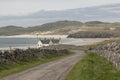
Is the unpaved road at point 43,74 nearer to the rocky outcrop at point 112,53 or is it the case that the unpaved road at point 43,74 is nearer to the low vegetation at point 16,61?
the low vegetation at point 16,61

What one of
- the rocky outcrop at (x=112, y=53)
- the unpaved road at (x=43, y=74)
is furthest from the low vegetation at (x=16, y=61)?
the rocky outcrop at (x=112, y=53)

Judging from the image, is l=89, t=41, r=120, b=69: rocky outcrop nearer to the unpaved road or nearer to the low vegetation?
the unpaved road

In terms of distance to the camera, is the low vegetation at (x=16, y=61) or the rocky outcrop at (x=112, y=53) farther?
the low vegetation at (x=16, y=61)

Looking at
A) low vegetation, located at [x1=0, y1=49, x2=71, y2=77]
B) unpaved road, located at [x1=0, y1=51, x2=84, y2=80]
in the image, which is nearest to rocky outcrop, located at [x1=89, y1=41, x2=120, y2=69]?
unpaved road, located at [x1=0, y1=51, x2=84, y2=80]

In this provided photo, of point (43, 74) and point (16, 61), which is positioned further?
point (16, 61)

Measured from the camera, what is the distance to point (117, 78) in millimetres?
36656

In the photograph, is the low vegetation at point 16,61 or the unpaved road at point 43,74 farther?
the low vegetation at point 16,61

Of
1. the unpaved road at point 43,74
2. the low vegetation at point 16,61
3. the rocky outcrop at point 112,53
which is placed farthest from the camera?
the low vegetation at point 16,61

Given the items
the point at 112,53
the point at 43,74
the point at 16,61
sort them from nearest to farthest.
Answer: the point at 43,74, the point at 16,61, the point at 112,53

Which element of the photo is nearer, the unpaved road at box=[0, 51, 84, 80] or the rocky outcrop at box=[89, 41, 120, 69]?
the unpaved road at box=[0, 51, 84, 80]

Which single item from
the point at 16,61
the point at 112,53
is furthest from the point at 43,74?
the point at 112,53

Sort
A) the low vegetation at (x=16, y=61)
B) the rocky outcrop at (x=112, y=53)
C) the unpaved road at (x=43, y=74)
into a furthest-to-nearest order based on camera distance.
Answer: the low vegetation at (x=16, y=61)
the rocky outcrop at (x=112, y=53)
the unpaved road at (x=43, y=74)

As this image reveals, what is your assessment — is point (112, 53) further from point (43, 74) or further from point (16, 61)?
point (43, 74)

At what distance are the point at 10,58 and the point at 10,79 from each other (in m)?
21.3
